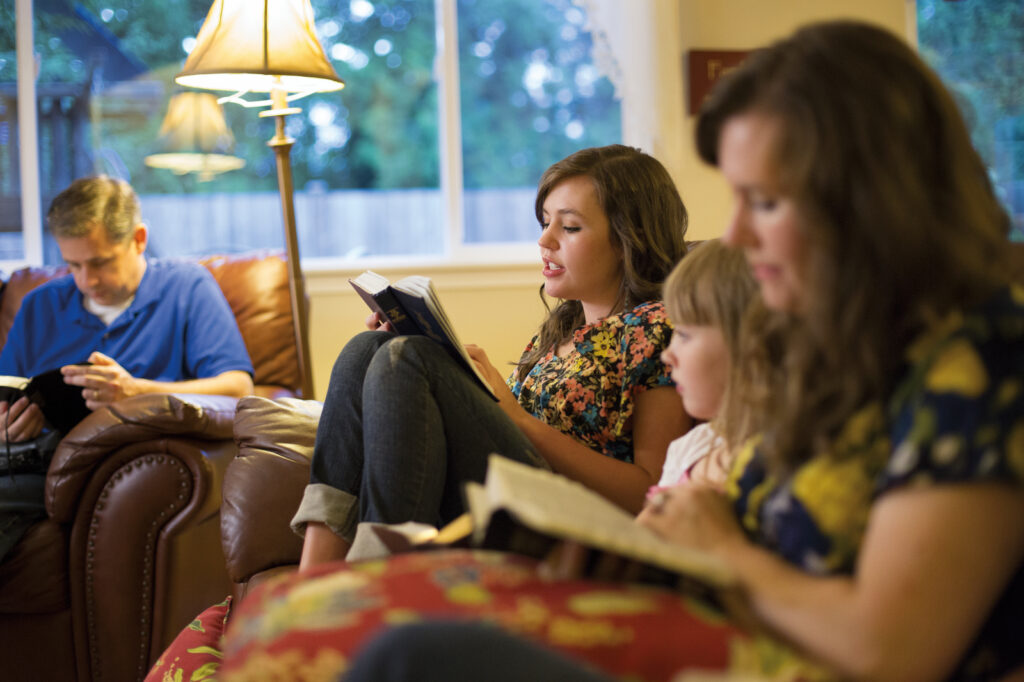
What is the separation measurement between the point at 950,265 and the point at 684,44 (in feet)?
9.64

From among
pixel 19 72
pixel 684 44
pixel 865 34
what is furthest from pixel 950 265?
pixel 19 72

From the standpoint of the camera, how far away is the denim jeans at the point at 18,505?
1931 millimetres

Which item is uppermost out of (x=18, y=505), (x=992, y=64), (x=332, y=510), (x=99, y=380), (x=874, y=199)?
(x=992, y=64)

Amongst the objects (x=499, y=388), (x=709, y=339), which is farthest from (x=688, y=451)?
(x=499, y=388)

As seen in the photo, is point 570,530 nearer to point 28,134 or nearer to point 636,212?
point 636,212

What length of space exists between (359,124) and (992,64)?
2.43m

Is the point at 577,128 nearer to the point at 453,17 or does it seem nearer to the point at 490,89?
the point at 490,89

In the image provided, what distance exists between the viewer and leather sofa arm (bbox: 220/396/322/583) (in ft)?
5.51

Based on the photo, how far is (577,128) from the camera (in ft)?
11.8

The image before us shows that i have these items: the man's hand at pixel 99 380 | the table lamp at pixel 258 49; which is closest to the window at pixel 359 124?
the table lamp at pixel 258 49

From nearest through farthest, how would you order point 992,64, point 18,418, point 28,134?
point 18,418, point 28,134, point 992,64

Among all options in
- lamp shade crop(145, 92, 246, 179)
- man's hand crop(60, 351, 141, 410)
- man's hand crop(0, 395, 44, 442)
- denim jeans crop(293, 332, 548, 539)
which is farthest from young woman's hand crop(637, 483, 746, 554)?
lamp shade crop(145, 92, 246, 179)

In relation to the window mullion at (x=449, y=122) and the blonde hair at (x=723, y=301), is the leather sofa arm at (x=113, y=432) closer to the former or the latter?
the blonde hair at (x=723, y=301)

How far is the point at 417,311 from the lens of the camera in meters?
1.42
